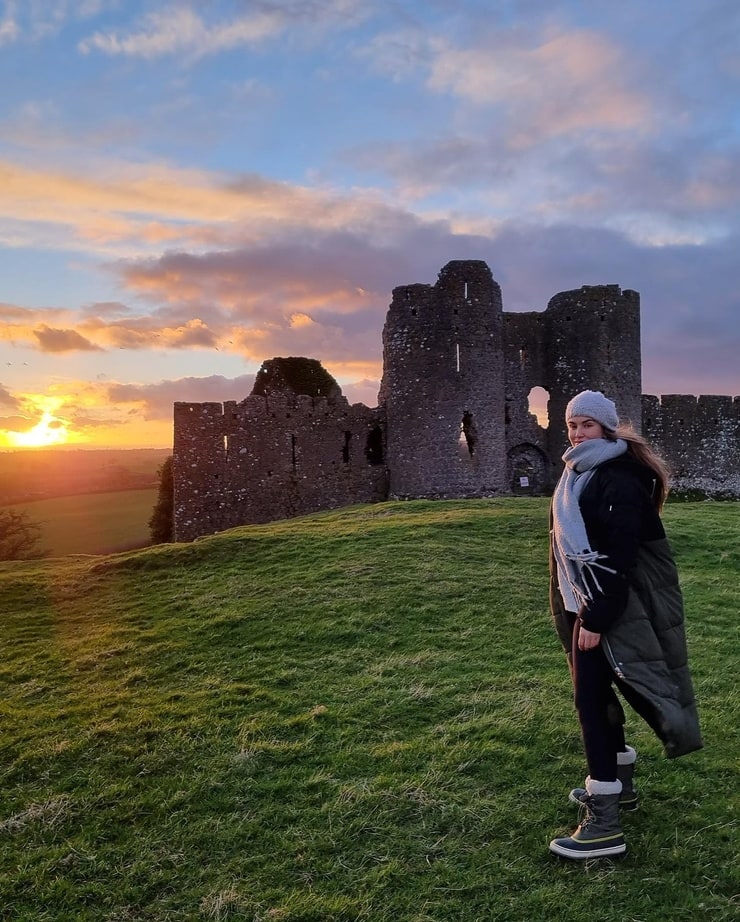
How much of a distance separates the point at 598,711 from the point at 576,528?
1145 millimetres

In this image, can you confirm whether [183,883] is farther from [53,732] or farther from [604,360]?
[604,360]

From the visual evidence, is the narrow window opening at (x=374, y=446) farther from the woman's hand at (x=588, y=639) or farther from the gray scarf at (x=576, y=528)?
the woman's hand at (x=588, y=639)

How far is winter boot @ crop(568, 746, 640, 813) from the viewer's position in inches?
179

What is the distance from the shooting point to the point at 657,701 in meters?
4.07

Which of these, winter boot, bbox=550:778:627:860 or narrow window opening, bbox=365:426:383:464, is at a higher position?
narrow window opening, bbox=365:426:383:464

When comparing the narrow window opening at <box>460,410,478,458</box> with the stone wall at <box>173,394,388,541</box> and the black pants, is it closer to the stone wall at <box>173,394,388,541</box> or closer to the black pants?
the stone wall at <box>173,394,388,541</box>

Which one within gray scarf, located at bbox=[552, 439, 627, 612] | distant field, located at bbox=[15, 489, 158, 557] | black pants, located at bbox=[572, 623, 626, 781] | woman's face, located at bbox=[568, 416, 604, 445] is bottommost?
distant field, located at bbox=[15, 489, 158, 557]

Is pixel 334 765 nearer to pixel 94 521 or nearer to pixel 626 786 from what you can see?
pixel 626 786

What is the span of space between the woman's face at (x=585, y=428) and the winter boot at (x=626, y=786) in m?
2.11

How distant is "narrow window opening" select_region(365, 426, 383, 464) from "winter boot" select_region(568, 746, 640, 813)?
22350mm

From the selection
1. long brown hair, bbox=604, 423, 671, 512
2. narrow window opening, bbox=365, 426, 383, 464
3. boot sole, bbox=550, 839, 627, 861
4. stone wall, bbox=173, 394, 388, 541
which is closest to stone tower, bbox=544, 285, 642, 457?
narrow window opening, bbox=365, 426, 383, 464

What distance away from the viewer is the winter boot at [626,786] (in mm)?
4535

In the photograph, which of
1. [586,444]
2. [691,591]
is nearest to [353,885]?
[586,444]

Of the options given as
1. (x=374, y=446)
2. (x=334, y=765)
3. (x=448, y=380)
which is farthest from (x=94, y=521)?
(x=334, y=765)
